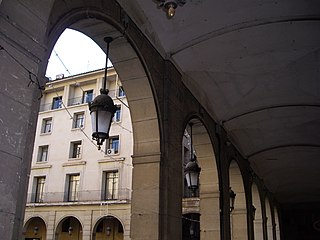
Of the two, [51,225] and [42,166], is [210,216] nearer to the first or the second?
[51,225]

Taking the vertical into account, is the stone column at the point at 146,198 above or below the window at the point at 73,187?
below

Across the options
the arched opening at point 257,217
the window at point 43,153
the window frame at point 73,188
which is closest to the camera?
the arched opening at point 257,217

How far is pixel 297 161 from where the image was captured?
14148 millimetres

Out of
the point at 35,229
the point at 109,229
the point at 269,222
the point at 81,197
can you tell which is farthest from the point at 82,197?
the point at 269,222

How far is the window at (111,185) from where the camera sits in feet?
72.2

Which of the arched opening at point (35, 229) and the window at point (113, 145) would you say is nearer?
the window at point (113, 145)

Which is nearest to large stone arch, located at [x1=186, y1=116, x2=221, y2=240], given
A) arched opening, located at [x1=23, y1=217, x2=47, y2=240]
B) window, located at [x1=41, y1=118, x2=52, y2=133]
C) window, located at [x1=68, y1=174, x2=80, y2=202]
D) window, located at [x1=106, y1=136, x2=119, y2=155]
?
window, located at [x1=106, y1=136, x2=119, y2=155]

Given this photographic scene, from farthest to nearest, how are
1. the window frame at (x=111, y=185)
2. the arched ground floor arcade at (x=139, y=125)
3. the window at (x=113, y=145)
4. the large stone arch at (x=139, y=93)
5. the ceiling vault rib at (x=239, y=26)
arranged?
the window at (x=113, y=145), the window frame at (x=111, y=185), the ceiling vault rib at (x=239, y=26), the large stone arch at (x=139, y=93), the arched ground floor arcade at (x=139, y=125)

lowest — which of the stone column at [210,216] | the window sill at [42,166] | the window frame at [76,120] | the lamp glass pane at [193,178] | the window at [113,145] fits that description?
the stone column at [210,216]

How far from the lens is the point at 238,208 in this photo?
11094 mm

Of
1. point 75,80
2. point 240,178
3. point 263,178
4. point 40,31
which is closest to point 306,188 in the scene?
point 263,178

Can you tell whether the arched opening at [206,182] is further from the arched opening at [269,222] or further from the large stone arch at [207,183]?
the arched opening at [269,222]

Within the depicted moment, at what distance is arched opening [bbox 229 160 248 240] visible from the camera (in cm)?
1088

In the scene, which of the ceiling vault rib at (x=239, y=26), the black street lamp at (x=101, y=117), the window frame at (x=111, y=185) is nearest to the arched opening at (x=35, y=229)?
the window frame at (x=111, y=185)
